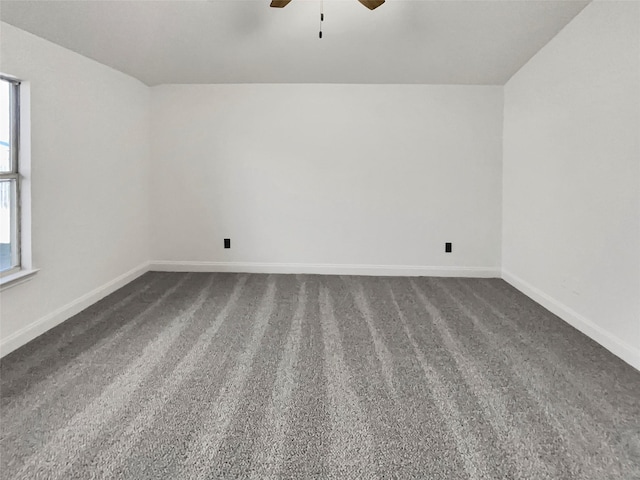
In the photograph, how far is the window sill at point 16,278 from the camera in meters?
2.50

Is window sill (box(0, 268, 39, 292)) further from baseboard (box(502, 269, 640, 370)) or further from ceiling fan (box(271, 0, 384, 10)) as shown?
baseboard (box(502, 269, 640, 370))

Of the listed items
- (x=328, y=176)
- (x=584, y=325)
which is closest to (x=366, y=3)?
(x=328, y=176)

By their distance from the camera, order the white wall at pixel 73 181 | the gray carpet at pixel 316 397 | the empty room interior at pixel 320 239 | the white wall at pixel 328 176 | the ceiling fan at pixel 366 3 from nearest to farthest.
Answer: the gray carpet at pixel 316 397 < the empty room interior at pixel 320 239 < the ceiling fan at pixel 366 3 < the white wall at pixel 73 181 < the white wall at pixel 328 176

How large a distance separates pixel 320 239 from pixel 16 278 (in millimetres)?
2900

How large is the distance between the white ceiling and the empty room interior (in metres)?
0.03

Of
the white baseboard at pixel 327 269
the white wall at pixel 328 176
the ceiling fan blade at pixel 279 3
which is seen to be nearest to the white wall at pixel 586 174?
the white wall at pixel 328 176

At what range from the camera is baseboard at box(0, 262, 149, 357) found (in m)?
2.58

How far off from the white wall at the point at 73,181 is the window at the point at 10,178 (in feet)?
0.30

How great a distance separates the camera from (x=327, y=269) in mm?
4766

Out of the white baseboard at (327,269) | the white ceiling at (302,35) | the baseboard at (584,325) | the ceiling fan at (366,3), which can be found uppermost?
the white ceiling at (302,35)

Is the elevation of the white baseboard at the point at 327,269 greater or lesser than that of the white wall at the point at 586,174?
lesser

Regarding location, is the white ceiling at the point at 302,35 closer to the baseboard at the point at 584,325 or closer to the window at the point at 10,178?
the window at the point at 10,178

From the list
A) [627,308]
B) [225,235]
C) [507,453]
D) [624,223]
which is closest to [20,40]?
[225,235]

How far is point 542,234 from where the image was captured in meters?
3.60
